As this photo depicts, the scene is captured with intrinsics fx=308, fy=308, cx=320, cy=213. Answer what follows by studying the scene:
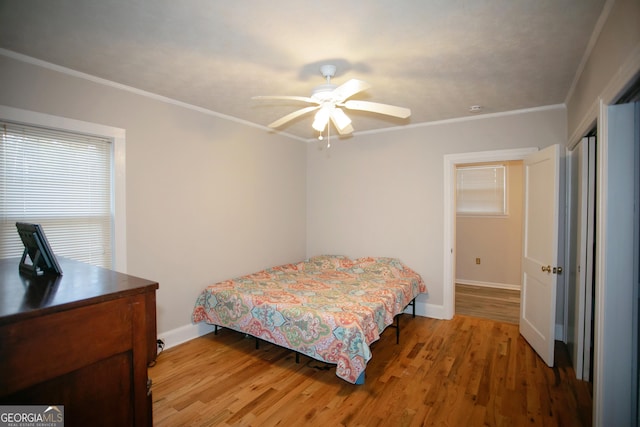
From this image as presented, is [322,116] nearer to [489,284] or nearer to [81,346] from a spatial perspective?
[81,346]

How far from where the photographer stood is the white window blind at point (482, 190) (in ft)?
17.4

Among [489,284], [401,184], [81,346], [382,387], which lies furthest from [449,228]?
[81,346]

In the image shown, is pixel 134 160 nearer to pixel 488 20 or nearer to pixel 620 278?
pixel 488 20

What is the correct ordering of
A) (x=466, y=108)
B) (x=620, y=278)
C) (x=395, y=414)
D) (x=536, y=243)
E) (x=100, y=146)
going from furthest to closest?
1. (x=466, y=108)
2. (x=536, y=243)
3. (x=100, y=146)
4. (x=395, y=414)
5. (x=620, y=278)

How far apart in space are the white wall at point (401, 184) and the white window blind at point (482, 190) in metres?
1.96

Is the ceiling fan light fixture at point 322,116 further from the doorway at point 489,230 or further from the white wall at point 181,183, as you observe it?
the doorway at point 489,230

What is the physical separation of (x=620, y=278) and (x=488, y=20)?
1591mm

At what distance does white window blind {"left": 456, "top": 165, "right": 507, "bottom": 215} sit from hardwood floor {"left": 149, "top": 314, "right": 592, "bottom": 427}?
2.77 metres

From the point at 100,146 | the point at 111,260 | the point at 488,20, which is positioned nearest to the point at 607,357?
the point at 488,20

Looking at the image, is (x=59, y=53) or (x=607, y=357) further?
(x=59, y=53)

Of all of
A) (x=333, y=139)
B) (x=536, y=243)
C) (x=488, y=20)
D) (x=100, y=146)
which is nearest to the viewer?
(x=488, y=20)

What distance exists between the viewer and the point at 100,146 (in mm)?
2670

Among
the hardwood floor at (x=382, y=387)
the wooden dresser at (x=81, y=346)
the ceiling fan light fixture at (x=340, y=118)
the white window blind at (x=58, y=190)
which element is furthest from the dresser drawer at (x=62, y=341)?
the white window blind at (x=58, y=190)

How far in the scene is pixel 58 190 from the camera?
244cm
